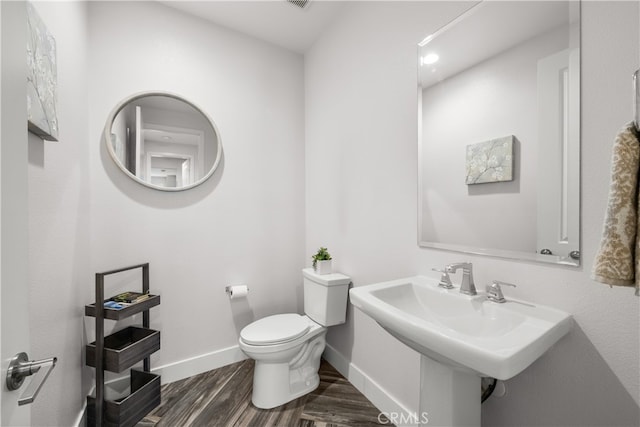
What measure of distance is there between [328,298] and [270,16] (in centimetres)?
207

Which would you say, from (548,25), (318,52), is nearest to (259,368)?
(548,25)

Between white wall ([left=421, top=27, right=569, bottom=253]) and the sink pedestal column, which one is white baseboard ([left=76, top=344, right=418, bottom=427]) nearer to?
the sink pedestal column

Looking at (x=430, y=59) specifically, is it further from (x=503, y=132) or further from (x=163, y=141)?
(x=163, y=141)

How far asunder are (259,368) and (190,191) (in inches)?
50.3

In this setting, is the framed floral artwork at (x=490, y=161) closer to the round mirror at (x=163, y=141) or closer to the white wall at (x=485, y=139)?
the white wall at (x=485, y=139)

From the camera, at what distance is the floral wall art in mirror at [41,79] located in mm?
878

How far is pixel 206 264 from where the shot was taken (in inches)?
78.1

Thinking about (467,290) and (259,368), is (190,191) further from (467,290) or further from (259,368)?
(467,290)

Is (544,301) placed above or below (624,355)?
above

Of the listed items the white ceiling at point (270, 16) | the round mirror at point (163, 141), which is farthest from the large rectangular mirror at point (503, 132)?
the round mirror at point (163, 141)

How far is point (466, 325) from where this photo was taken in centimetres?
102

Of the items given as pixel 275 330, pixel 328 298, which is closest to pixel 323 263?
pixel 328 298

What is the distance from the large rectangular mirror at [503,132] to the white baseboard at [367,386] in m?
0.91

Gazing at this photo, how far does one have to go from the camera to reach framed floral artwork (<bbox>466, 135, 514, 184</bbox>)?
1.06 m
